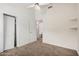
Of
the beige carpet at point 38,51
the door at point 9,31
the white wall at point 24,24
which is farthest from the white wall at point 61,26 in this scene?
the door at point 9,31

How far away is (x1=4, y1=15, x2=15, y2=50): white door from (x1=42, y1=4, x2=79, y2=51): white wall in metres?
0.45

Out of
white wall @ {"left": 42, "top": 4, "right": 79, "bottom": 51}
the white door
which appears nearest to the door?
the white door

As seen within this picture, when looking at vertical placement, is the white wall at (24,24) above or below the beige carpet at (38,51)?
above

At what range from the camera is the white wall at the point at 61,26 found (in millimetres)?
1569

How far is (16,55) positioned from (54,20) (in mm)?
725

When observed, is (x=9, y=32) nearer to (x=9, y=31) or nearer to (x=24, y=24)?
(x=9, y=31)

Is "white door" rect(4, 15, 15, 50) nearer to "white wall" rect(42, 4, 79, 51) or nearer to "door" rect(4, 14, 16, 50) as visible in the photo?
"door" rect(4, 14, 16, 50)

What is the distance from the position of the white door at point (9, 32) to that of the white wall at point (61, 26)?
0.45 metres

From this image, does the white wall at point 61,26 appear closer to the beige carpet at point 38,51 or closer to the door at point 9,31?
the beige carpet at point 38,51

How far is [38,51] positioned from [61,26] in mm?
474

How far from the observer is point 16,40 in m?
1.59

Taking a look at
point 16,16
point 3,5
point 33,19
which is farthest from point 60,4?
point 3,5

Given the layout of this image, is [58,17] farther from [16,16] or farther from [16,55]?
[16,55]

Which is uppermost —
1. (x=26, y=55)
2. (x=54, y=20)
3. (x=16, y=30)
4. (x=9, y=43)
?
(x=54, y=20)
